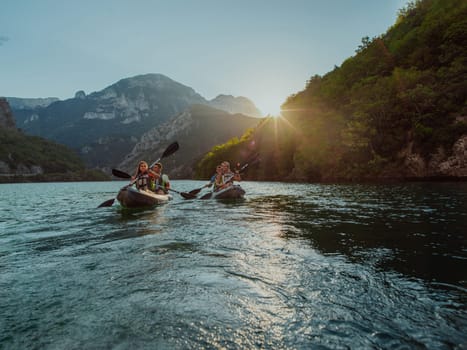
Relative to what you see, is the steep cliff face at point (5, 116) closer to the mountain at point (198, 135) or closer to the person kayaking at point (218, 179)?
the mountain at point (198, 135)

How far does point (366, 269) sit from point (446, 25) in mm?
52377

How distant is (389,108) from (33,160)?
172 meters

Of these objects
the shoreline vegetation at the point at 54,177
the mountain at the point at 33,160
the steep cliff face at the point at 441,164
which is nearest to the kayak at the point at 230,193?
the steep cliff face at the point at 441,164

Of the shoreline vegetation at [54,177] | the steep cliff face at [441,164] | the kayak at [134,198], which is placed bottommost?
the shoreline vegetation at [54,177]

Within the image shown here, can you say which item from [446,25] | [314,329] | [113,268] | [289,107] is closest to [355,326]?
[314,329]

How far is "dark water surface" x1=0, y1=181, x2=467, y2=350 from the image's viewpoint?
2.60m

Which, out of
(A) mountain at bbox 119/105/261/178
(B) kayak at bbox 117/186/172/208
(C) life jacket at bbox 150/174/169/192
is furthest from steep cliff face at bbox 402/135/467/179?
(A) mountain at bbox 119/105/261/178

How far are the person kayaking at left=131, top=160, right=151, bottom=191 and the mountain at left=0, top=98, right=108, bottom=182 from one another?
13572cm

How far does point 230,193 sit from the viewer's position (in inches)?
711

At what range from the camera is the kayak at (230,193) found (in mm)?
17844

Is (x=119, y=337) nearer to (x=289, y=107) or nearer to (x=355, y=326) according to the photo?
(x=355, y=326)

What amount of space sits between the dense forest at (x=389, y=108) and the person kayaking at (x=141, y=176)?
33.8 meters

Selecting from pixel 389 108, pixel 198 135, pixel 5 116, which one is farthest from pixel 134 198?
pixel 5 116

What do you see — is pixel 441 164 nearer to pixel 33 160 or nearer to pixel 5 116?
pixel 33 160
